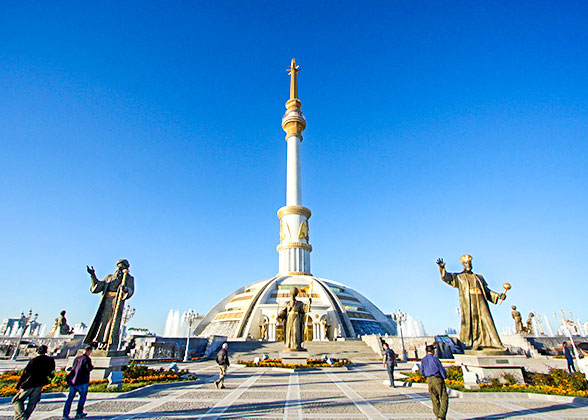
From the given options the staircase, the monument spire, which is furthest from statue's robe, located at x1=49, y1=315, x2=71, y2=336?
the monument spire

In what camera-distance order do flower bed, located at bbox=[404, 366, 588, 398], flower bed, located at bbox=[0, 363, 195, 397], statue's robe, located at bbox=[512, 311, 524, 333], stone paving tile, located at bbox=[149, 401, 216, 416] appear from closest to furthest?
1. stone paving tile, located at bbox=[149, 401, 216, 416]
2. flower bed, located at bbox=[404, 366, 588, 398]
3. flower bed, located at bbox=[0, 363, 195, 397]
4. statue's robe, located at bbox=[512, 311, 524, 333]

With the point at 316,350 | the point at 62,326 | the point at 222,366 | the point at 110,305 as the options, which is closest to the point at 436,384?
the point at 222,366

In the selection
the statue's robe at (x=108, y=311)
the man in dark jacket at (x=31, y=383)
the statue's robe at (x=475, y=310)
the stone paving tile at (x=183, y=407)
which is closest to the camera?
the man in dark jacket at (x=31, y=383)

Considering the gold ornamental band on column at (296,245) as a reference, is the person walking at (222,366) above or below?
below

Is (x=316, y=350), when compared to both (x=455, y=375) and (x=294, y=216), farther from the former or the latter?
(x=294, y=216)

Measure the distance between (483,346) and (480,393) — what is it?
2.34 metres

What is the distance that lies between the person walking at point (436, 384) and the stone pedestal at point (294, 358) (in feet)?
39.5

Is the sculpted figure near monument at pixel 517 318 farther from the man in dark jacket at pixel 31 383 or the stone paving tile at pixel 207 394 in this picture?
the man in dark jacket at pixel 31 383

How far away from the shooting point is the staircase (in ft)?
74.0

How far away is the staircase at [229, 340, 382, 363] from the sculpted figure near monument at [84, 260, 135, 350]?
507 inches

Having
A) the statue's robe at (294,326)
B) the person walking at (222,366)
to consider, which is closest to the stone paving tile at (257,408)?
the person walking at (222,366)

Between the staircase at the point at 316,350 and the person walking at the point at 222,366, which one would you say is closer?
the person walking at the point at 222,366

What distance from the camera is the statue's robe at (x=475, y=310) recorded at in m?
10.3

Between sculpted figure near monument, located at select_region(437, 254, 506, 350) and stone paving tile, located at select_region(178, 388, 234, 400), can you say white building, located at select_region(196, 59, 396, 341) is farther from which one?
stone paving tile, located at select_region(178, 388, 234, 400)
